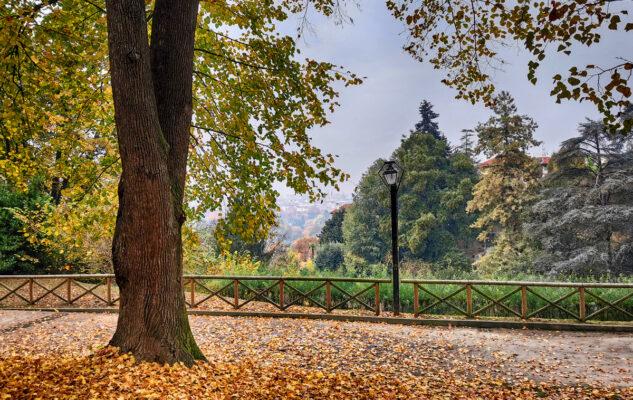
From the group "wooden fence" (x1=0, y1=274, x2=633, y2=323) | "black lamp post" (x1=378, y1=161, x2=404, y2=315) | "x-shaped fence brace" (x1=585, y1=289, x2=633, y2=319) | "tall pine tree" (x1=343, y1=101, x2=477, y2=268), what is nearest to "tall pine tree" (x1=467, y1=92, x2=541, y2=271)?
"tall pine tree" (x1=343, y1=101, x2=477, y2=268)

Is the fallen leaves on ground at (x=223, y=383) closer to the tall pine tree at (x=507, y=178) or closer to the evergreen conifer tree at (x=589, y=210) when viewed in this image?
the evergreen conifer tree at (x=589, y=210)

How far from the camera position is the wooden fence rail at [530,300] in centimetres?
862

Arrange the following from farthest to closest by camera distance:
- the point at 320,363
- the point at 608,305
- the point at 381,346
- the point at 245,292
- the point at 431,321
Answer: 1. the point at 245,292
2. the point at 431,321
3. the point at 608,305
4. the point at 381,346
5. the point at 320,363

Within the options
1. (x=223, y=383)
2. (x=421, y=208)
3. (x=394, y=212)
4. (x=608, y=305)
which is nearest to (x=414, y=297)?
(x=394, y=212)

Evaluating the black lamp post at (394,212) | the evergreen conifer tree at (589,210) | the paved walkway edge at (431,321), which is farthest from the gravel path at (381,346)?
the evergreen conifer tree at (589,210)

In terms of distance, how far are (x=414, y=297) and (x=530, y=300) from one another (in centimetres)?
324

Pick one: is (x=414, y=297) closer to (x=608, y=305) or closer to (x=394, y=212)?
(x=394, y=212)

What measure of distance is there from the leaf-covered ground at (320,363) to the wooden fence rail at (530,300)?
0.88m

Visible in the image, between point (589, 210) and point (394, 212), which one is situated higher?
point (589, 210)

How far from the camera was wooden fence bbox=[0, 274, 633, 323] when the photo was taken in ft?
30.5

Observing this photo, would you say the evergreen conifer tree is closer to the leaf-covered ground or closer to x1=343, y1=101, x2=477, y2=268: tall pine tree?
x1=343, y1=101, x2=477, y2=268: tall pine tree

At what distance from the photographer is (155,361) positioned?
14.6ft

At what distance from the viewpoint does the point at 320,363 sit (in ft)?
20.0

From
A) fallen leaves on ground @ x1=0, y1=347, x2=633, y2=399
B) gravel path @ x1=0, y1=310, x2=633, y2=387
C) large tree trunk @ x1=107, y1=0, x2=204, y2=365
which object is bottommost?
gravel path @ x1=0, y1=310, x2=633, y2=387
